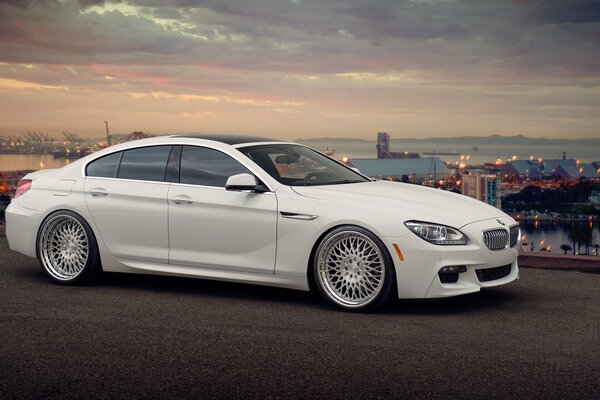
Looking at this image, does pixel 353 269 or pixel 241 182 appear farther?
pixel 241 182

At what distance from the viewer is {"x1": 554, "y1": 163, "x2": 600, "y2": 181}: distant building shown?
28531 mm

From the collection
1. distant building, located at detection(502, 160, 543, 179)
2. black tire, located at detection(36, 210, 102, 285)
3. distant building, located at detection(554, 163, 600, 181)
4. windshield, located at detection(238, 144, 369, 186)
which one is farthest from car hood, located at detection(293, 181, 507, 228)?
distant building, located at detection(554, 163, 600, 181)

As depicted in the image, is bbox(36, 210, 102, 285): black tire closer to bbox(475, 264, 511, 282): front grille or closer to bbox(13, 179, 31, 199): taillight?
bbox(13, 179, 31, 199): taillight

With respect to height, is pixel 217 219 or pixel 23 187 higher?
pixel 23 187

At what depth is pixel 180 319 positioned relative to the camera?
676 centimetres

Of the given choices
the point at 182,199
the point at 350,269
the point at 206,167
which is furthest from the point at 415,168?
the point at 350,269

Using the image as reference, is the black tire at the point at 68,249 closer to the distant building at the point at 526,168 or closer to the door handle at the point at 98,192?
the door handle at the point at 98,192

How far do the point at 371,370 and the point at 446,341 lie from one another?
A: 1.03 meters

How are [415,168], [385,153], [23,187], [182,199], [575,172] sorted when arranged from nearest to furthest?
[182,199], [23,187], [415,168], [385,153], [575,172]

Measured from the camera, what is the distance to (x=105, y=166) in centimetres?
838

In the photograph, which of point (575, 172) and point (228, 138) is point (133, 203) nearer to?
point (228, 138)

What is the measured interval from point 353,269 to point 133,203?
243cm

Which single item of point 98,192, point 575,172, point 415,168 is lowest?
point 575,172

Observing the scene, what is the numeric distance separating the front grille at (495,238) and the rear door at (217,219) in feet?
6.08
